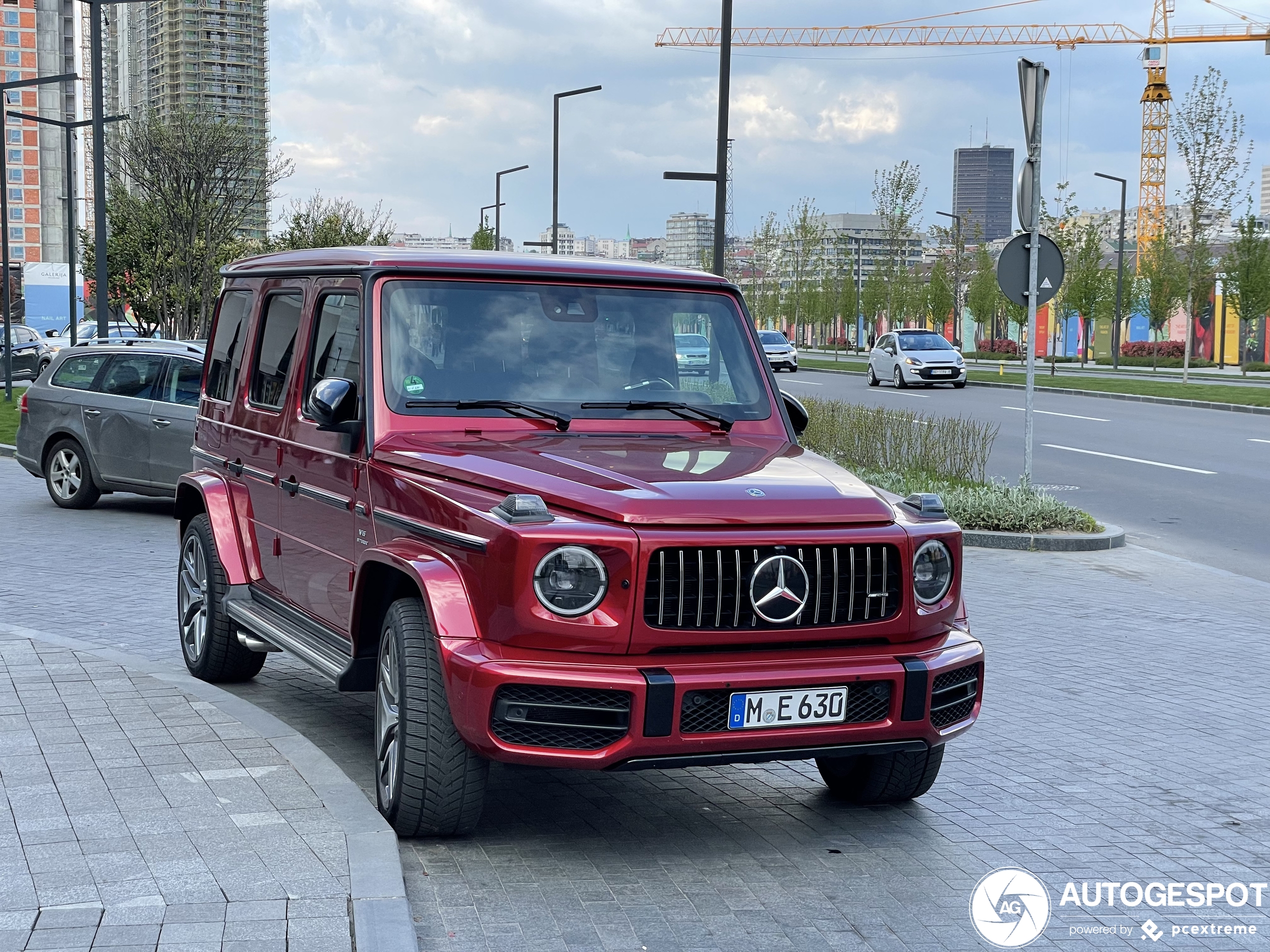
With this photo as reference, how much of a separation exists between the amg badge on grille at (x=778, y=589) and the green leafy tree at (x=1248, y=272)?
4317 cm

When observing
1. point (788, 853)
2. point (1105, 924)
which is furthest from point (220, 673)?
point (1105, 924)

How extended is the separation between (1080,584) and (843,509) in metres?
6.79

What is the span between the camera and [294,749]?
228 inches

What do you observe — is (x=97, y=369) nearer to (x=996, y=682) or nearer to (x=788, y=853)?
(x=996, y=682)

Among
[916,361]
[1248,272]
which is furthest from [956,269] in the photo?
[916,361]

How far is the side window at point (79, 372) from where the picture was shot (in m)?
15.3

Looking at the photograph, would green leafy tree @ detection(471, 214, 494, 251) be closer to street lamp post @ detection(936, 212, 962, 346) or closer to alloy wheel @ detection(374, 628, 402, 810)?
street lamp post @ detection(936, 212, 962, 346)

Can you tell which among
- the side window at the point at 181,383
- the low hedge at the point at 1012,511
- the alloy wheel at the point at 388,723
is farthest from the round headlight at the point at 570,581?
the side window at the point at 181,383

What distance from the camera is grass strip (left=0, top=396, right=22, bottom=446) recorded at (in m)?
22.7

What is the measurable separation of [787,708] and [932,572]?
70cm

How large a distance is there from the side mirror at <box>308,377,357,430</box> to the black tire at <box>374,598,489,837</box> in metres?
0.84

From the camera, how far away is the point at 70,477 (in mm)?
15312

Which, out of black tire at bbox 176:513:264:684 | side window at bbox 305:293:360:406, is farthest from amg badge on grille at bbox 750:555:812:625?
black tire at bbox 176:513:264:684

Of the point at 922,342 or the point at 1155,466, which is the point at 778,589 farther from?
the point at 922,342
